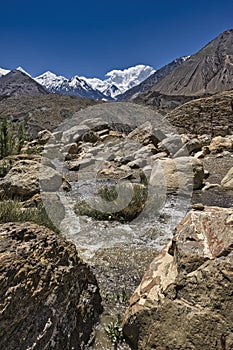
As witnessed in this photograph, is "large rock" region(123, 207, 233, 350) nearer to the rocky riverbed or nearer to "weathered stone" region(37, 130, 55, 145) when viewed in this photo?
the rocky riverbed

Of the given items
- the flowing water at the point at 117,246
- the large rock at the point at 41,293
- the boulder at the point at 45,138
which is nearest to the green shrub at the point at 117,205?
the flowing water at the point at 117,246

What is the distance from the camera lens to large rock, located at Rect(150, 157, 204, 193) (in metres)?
8.67

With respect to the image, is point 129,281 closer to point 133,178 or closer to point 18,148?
point 133,178

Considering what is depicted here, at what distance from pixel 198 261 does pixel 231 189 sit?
6.31 metres

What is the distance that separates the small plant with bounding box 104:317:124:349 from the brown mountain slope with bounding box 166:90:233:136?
1682 cm

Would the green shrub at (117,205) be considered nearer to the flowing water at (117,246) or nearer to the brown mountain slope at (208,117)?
the flowing water at (117,246)

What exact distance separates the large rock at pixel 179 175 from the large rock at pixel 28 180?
3095 mm

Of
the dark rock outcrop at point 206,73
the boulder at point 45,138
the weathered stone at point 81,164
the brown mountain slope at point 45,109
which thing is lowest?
the weathered stone at point 81,164

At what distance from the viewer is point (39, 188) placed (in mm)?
7336

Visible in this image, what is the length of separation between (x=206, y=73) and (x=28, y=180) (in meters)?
157

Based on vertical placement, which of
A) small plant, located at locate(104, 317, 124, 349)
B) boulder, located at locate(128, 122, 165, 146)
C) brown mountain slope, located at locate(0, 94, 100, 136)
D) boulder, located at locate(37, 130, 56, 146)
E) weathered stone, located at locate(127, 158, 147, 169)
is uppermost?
brown mountain slope, located at locate(0, 94, 100, 136)

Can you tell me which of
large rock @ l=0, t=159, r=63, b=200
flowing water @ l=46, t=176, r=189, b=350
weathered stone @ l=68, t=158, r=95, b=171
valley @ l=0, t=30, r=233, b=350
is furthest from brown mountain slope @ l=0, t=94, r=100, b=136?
flowing water @ l=46, t=176, r=189, b=350

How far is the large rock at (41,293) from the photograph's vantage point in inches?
90.1

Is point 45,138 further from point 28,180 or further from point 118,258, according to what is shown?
point 118,258
